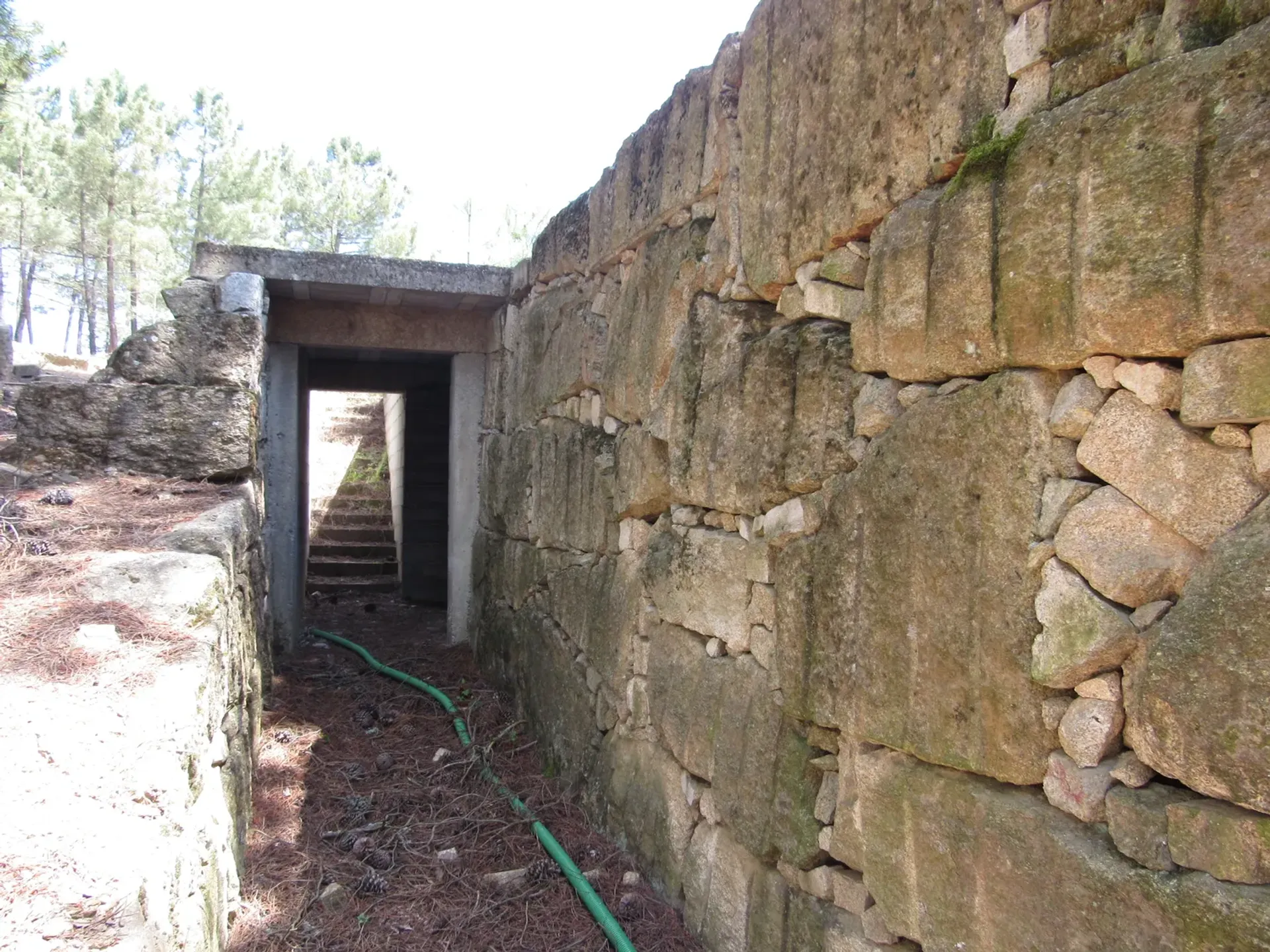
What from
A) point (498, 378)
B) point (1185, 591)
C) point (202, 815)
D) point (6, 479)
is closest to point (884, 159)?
point (1185, 591)

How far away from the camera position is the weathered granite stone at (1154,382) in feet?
4.47

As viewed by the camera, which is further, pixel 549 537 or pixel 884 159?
pixel 549 537

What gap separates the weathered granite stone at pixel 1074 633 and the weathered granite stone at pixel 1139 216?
35 cm

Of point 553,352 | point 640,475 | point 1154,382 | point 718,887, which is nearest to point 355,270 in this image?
point 553,352

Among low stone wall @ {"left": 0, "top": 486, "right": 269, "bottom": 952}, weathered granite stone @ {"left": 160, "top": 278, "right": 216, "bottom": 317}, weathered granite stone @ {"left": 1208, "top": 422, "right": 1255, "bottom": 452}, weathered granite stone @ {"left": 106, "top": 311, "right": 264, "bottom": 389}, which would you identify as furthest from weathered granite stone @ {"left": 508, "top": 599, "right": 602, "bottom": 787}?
weathered granite stone @ {"left": 1208, "top": 422, "right": 1255, "bottom": 452}

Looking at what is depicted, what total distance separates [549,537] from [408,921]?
187cm

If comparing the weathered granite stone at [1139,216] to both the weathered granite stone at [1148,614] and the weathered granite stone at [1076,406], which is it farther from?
the weathered granite stone at [1148,614]

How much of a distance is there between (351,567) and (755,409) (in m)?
8.65

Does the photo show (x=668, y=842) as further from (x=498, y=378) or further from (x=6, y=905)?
(x=498, y=378)

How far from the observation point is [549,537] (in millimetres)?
4559

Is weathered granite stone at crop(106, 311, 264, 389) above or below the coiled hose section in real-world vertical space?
above

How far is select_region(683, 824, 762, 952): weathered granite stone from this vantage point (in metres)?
2.51

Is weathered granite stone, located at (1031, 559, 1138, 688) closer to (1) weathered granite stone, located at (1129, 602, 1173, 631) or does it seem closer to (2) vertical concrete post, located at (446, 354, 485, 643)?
(1) weathered granite stone, located at (1129, 602, 1173, 631)

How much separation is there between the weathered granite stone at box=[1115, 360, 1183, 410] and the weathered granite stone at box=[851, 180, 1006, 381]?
9.6 inches
